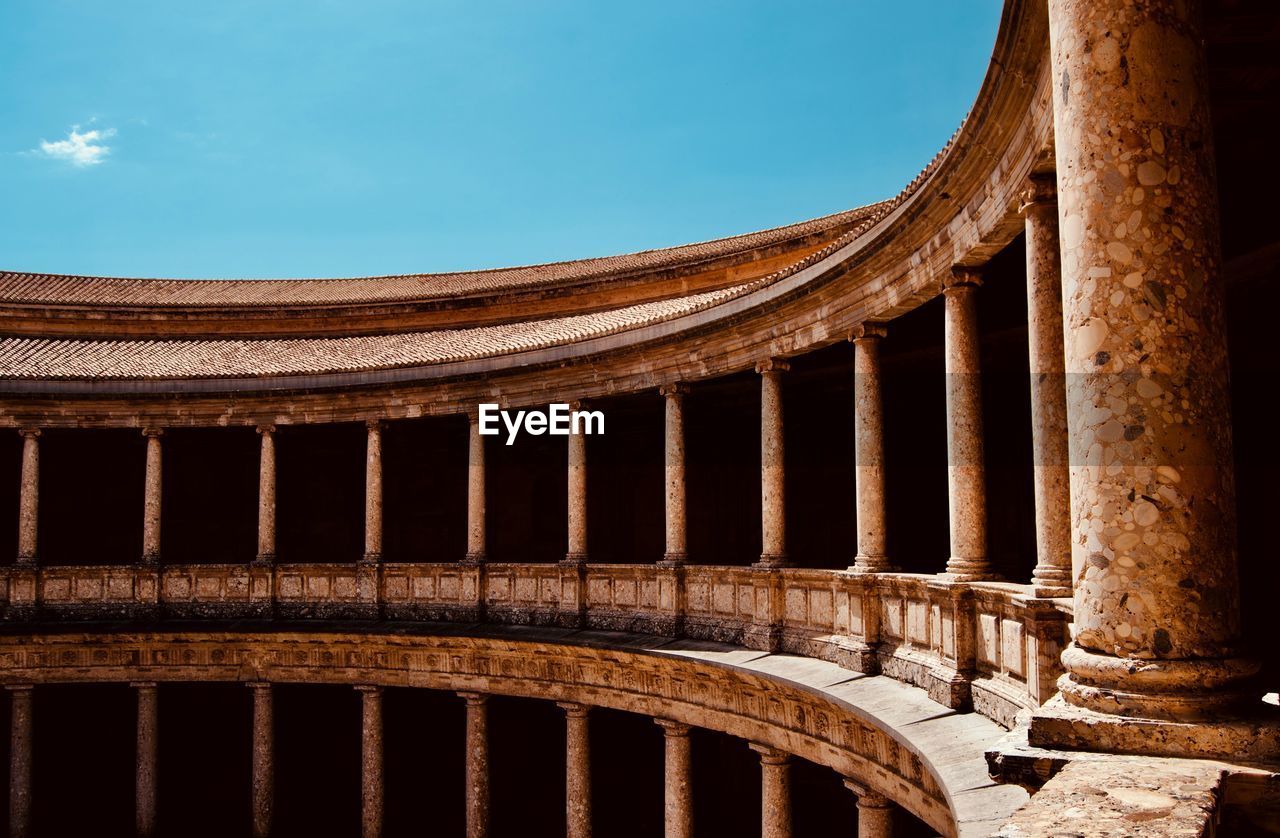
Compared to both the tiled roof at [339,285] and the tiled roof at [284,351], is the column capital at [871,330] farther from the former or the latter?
the tiled roof at [339,285]

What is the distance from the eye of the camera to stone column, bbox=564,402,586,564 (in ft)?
66.5

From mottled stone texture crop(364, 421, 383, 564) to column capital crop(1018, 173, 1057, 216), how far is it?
1584cm

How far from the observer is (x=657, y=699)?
58.1 feet

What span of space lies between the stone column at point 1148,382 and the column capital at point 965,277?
21.4 ft

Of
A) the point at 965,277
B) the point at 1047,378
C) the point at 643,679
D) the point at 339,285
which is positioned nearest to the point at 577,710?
the point at 643,679

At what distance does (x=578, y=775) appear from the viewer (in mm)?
19078

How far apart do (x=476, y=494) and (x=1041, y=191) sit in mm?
14201

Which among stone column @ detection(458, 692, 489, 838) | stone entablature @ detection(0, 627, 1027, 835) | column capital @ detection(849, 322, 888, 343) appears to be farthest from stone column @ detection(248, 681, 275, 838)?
column capital @ detection(849, 322, 888, 343)

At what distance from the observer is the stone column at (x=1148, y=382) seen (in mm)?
4871

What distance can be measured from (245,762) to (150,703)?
13.4 ft

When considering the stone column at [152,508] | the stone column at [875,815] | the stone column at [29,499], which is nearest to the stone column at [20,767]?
the stone column at [29,499]

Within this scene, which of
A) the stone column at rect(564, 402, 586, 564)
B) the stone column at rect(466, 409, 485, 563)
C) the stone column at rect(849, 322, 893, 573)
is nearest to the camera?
the stone column at rect(849, 322, 893, 573)

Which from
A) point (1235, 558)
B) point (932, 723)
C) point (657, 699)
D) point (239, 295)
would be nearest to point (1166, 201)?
point (1235, 558)

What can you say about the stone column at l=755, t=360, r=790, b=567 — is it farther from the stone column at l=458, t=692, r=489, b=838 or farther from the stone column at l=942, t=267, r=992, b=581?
the stone column at l=458, t=692, r=489, b=838
